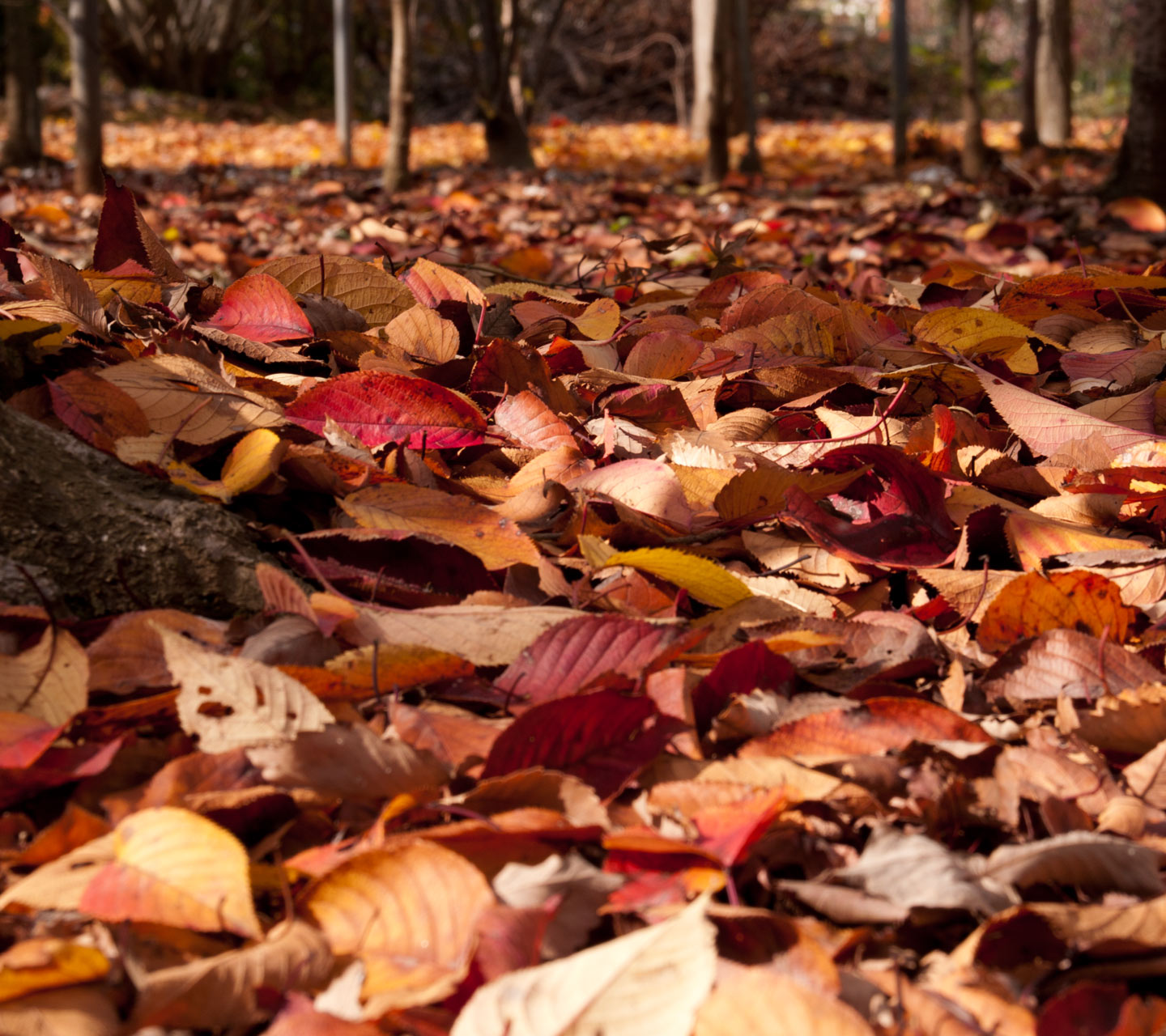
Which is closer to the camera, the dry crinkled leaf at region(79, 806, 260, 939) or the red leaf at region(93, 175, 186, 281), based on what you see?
the dry crinkled leaf at region(79, 806, 260, 939)

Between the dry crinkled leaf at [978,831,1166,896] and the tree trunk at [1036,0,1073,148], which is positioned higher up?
the tree trunk at [1036,0,1073,148]

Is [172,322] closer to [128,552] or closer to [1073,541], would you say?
[128,552]

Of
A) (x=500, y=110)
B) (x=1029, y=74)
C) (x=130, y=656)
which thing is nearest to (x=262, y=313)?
(x=130, y=656)

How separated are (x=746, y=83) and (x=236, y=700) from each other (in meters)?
8.32

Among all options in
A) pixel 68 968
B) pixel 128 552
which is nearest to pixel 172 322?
pixel 128 552

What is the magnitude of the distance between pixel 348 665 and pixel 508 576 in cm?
27

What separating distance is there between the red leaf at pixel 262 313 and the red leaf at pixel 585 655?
87 cm

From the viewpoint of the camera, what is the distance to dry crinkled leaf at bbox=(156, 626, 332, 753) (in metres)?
0.90

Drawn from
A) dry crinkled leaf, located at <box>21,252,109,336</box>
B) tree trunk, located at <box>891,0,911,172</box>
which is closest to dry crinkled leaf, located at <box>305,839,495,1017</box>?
dry crinkled leaf, located at <box>21,252,109,336</box>

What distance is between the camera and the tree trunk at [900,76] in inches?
304

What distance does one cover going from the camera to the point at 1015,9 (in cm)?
2086

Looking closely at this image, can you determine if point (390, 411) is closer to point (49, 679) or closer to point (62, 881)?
point (49, 679)

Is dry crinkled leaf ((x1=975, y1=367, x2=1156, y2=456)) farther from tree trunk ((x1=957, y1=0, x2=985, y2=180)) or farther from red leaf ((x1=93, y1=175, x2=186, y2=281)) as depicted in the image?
tree trunk ((x1=957, y1=0, x2=985, y2=180))

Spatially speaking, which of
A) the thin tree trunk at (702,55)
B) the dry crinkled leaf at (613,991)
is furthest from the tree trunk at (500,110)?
the dry crinkled leaf at (613,991)
